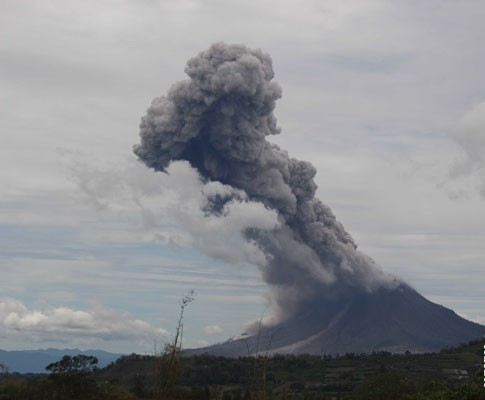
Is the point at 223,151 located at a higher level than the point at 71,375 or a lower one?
higher

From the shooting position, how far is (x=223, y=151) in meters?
151

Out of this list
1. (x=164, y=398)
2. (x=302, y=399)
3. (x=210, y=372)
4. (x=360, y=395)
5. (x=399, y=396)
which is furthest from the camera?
(x=210, y=372)

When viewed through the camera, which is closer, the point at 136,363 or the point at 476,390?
the point at 476,390

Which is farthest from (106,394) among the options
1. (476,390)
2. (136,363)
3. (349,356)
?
(349,356)

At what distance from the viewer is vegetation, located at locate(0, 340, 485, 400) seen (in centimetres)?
5216

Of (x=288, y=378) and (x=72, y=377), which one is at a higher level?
(x=288, y=378)

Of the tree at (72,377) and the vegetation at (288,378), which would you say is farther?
the vegetation at (288,378)

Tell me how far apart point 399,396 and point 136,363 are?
365ft

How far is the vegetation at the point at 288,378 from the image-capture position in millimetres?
52156

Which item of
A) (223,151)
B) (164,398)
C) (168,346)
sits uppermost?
(223,151)

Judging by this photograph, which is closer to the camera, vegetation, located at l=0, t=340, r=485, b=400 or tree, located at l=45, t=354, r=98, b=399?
tree, located at l=45, t=354, r=98, b=399

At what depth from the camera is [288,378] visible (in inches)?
5989

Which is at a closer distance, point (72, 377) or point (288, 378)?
point (72, 377)

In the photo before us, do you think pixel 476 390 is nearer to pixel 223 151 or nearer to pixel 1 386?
pixel 1 386
